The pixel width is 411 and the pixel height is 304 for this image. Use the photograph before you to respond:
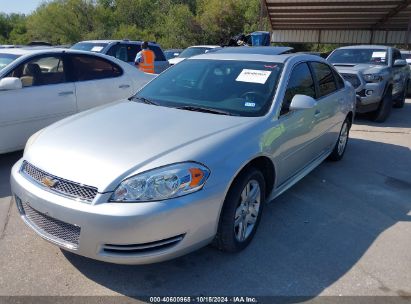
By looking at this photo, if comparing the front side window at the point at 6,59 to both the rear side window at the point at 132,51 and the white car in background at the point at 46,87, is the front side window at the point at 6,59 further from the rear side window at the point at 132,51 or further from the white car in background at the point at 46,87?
the rear side window at the point at 132,51

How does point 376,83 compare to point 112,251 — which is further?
point 376,83

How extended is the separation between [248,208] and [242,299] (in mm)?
807

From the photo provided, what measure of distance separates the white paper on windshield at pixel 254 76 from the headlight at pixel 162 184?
1.51 m

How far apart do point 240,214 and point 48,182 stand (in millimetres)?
1471

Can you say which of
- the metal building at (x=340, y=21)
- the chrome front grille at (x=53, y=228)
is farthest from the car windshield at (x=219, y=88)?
the metal building at (x=340, y=21)

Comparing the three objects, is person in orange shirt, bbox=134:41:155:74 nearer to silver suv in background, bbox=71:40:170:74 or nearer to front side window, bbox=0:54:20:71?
silver suv in background, bbox=71:40:170:74

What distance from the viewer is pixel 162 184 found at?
106 inches

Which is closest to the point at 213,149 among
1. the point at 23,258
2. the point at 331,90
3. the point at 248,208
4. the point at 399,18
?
the point at 248,208

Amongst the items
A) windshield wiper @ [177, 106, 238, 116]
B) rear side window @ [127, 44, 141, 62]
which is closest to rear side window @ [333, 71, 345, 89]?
windshield wiper @ [177, 106, 238, 116]

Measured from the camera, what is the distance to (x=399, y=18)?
21047 millimetres

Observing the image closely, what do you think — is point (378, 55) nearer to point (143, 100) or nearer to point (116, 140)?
point (143, 100)

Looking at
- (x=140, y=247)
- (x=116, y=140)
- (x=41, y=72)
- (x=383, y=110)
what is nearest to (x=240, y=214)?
(x=140, y=247)

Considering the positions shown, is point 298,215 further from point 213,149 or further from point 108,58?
point 108,58

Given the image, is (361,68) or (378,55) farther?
(378,55)
